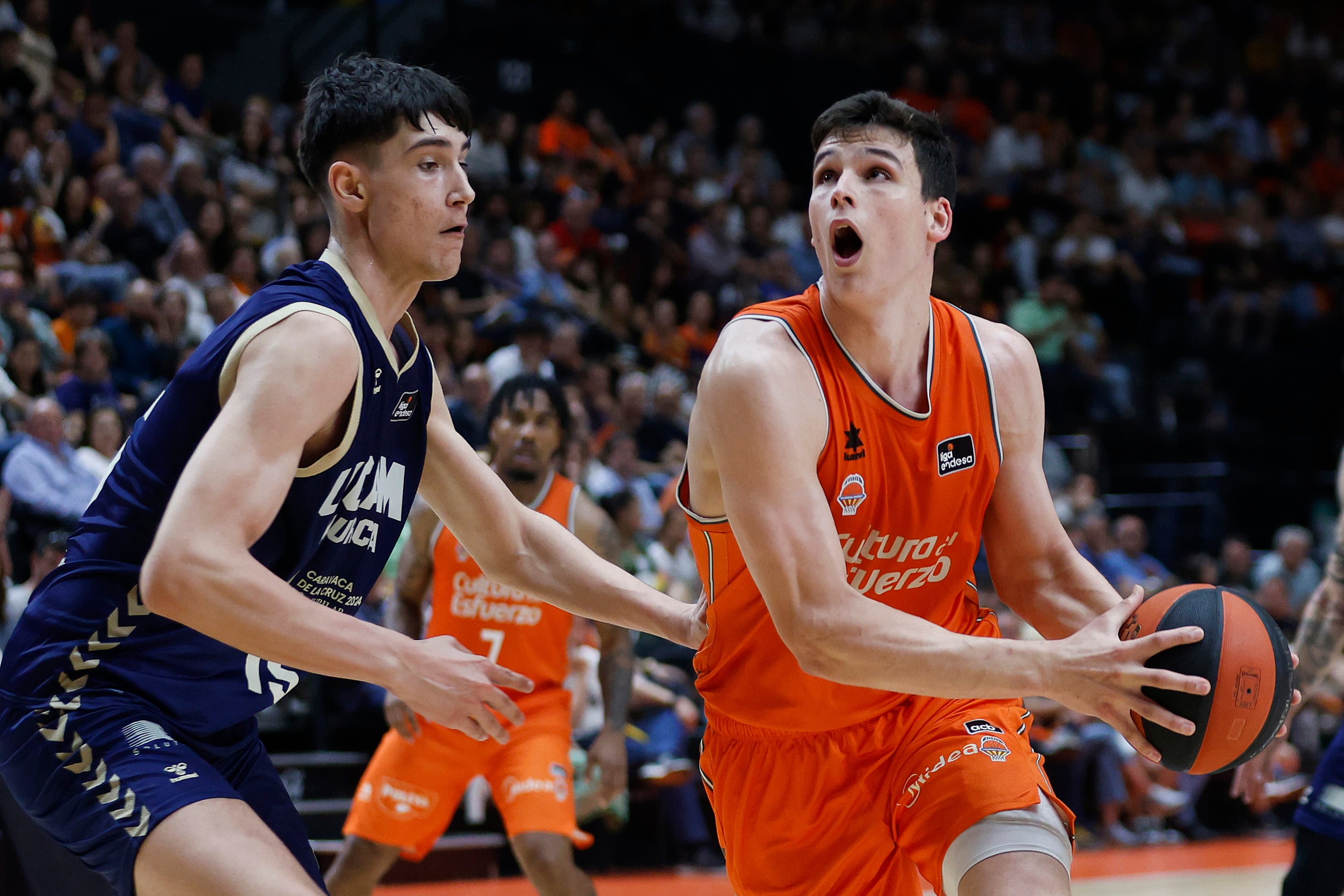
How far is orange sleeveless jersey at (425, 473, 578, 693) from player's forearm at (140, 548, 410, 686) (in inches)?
111

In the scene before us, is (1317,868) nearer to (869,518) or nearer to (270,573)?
(869,518)

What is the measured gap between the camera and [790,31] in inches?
646

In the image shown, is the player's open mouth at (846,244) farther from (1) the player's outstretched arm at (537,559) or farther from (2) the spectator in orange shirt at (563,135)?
(2) the spectator in orange shirt at (563,135)

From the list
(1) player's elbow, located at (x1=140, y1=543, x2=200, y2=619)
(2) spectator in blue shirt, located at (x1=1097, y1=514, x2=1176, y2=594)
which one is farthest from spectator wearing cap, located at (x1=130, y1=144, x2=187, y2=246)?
(1) player's elbow, located at (x1=140, y1=543, x2=200, y2=619)

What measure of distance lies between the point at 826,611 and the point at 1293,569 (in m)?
9.70

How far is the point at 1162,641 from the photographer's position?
252cm

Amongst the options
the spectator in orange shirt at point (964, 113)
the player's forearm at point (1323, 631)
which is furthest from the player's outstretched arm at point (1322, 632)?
the spectator in orange shirt at point (964, 113)

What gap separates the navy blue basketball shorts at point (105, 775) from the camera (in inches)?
95.9

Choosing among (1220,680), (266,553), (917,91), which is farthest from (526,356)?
(917,91)

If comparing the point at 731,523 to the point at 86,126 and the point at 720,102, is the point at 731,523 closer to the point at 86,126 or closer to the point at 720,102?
the point at 86,126

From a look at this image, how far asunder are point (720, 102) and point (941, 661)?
44.9ft

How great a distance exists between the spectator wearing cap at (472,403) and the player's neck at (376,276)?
5.93 meters

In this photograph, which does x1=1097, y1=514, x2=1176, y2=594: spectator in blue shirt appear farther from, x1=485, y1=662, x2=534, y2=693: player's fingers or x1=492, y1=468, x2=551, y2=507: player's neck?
x1=485, y1=662, x2=534, y2=693: player's fingers

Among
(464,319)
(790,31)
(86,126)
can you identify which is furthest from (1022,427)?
(790,31)
